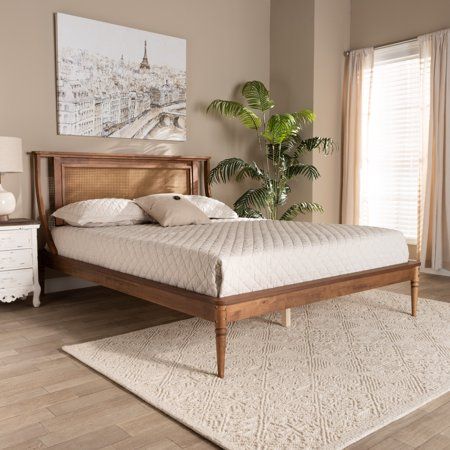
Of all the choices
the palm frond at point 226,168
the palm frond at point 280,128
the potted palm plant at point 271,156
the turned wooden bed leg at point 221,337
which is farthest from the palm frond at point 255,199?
the turned wooden bed leg at point 221,337

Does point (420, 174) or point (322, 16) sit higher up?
point (322, 16)

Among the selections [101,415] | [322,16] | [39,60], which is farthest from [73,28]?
[101,415]

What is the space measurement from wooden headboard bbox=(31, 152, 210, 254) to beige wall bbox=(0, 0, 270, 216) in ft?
0.43

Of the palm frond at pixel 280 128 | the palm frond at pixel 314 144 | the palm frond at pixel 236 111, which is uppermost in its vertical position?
the palm frond at pixel 236 111

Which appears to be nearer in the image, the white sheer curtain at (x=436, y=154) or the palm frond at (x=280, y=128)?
the white sheer curtain at (x=436, y=154)

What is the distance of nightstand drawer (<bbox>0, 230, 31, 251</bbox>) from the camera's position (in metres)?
3.64

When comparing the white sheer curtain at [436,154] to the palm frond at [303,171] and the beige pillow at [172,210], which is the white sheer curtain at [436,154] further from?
the beige pillow at [172,210]

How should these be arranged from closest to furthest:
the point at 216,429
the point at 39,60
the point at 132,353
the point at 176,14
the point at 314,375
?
1. the point at 216,429
2. the point at 314,375
3. the point at 132,353
4. the point at 39,60
5. the point at 176,14

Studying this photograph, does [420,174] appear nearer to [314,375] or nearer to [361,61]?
[361,61]

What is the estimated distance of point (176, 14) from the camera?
16.4 ft

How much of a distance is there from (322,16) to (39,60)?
2.88m

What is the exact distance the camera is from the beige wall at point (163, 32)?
4.07 metres

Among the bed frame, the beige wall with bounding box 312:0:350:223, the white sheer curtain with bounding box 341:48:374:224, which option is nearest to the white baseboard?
the bed frame

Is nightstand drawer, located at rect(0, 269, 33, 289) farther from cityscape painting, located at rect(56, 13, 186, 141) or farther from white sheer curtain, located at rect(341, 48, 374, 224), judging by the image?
white sheer curtain, located at rect(341, 48, 374, 224)
